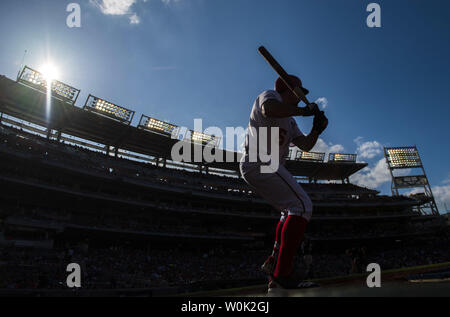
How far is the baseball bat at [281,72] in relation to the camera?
3.13 metres

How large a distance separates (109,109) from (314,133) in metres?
31.2

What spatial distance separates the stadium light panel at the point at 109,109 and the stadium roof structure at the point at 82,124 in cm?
57

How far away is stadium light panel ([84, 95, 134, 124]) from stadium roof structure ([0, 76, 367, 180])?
57cm

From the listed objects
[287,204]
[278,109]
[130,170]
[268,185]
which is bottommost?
[287,204]

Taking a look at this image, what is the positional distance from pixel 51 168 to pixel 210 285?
18.3 meters

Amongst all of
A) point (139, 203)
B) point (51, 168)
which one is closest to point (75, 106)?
point (51, 168)

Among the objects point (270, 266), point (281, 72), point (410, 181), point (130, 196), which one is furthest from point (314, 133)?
point (410, 181)

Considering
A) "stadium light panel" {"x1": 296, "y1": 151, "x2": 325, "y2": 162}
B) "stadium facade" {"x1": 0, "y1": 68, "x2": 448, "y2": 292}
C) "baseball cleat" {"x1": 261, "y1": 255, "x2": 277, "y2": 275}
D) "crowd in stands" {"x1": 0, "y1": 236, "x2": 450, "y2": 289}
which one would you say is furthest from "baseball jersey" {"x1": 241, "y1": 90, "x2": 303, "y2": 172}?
"stadium light panel" {"x1": 296, "y1": 151, "x2": 325, "y2": 162}

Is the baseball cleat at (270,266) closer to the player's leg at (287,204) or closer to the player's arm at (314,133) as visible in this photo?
the player's leg at (287,204)

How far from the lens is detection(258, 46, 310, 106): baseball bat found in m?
3.13

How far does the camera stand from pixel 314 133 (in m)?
3.22

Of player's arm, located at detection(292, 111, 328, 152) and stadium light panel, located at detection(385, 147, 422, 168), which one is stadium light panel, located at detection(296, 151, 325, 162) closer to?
stadium light panel, located at detection(385, 147, 422, 168)

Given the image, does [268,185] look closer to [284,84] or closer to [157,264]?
[284,84]

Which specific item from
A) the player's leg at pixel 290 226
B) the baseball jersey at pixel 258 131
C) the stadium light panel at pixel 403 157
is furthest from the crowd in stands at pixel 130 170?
the player's leg at pixel 290 226
